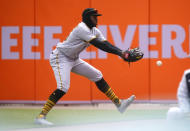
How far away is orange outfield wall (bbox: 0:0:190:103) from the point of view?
28.0 ft

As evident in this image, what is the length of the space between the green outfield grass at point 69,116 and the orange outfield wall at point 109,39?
843 mm

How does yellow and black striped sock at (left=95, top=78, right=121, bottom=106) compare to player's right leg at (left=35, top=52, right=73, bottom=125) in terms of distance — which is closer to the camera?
player's right leg at (left=35, top=52, right=73, bottom=125)

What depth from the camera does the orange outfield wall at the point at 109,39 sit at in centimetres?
854

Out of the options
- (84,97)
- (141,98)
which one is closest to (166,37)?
(141,98)

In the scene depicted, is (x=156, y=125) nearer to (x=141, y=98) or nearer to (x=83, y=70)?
(x=83, y=70)

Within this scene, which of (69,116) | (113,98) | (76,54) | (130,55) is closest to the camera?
(130,55)

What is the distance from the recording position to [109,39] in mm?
8586

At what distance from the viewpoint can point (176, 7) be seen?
8.51 meters

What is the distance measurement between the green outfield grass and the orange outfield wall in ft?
2.76

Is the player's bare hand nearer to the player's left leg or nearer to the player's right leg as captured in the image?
the player's left leg

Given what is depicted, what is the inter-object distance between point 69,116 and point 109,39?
2.12 m

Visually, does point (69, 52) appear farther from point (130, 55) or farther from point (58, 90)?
point (130, 55)

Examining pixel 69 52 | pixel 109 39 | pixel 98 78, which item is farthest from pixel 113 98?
pixel 109 39

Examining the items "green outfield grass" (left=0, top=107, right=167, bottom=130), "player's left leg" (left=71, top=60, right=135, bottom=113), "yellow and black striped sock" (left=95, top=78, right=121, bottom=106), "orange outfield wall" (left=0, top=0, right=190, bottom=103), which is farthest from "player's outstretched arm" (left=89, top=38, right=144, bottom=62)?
"orange outfield wall" (left=0, top=0, right=190, bottom=103)
